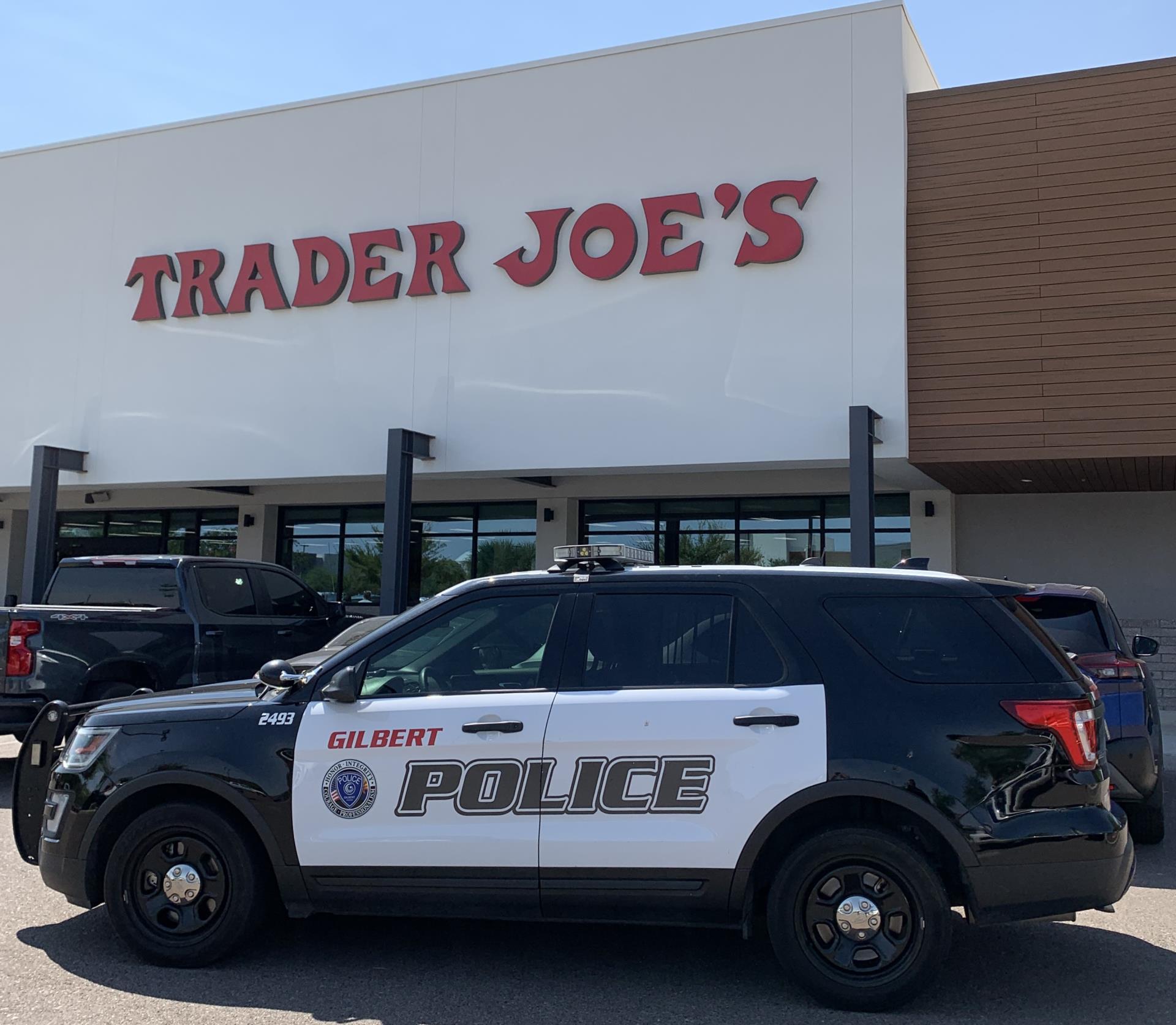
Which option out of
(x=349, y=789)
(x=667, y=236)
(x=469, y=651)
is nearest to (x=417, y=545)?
(x=667, y=236)

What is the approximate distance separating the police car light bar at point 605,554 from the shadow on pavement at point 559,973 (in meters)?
1.84

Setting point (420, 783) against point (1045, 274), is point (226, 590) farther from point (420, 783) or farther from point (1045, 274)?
point (1045, 274)

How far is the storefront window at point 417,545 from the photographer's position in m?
19.1

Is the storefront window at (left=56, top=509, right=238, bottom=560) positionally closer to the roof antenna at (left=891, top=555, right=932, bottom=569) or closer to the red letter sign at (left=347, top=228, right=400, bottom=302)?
the red letter sign at (left=347, top=228, right=400, bottom=302)

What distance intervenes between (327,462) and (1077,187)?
34.2 ft

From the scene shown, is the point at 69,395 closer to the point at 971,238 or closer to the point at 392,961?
the point at 971,238

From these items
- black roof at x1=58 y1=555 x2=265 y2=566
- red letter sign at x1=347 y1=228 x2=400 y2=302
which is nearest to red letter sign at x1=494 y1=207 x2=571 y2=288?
red letter sign at x1=347 y1=228 x2=400 y2=302

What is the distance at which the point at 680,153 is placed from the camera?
14.8m

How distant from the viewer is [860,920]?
4.59 metres

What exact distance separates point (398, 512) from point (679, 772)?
11.1 m

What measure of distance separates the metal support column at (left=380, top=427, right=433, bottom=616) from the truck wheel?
9.84 metres

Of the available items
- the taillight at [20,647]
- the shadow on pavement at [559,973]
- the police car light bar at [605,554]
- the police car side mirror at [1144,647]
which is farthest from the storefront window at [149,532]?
the police car light bar at [605,554]

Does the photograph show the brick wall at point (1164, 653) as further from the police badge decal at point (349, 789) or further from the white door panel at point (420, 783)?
the police badge decal at point (349, 789)

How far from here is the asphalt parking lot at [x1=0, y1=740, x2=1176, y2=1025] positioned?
15.0 feet
